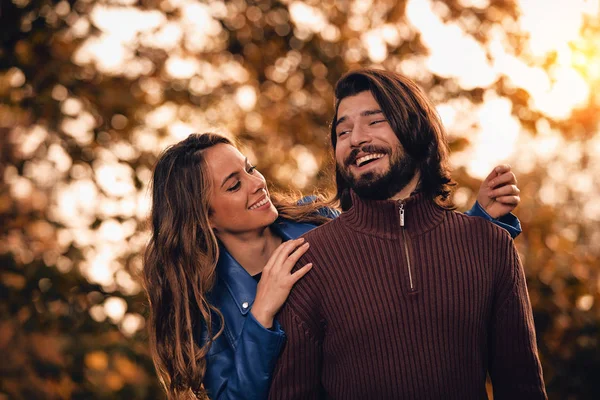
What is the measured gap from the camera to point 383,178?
216 cm

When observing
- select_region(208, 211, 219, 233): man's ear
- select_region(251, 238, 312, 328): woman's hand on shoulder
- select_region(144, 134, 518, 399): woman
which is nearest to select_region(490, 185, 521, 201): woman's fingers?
select_region(144, 134, 518, 399): woman

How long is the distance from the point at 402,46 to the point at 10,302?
289 centimetres

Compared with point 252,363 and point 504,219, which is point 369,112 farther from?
point 252,363

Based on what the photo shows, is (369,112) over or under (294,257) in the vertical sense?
over

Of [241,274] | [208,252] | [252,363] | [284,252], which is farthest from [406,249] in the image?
[208,252]

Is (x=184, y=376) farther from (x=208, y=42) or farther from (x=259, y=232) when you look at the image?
(x=208, y=42)

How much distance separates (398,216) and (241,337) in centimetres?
79

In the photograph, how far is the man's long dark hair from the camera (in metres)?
2.20

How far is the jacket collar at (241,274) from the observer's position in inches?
109

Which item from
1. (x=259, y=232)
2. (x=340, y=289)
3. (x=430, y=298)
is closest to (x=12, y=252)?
(x=259, y=232)

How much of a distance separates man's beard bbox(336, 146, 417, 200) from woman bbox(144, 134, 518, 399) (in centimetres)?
50

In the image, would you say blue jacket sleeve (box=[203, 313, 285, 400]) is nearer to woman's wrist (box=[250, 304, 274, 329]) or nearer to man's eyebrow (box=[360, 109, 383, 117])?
woman's wrist (box=[250, 304, 274, 329])

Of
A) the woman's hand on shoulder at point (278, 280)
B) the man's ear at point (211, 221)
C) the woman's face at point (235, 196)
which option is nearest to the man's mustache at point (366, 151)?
the woman's hand on shoulder at point (278, 280)

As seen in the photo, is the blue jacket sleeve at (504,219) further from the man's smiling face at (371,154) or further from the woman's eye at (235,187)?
the woman's eye at (235,187)
